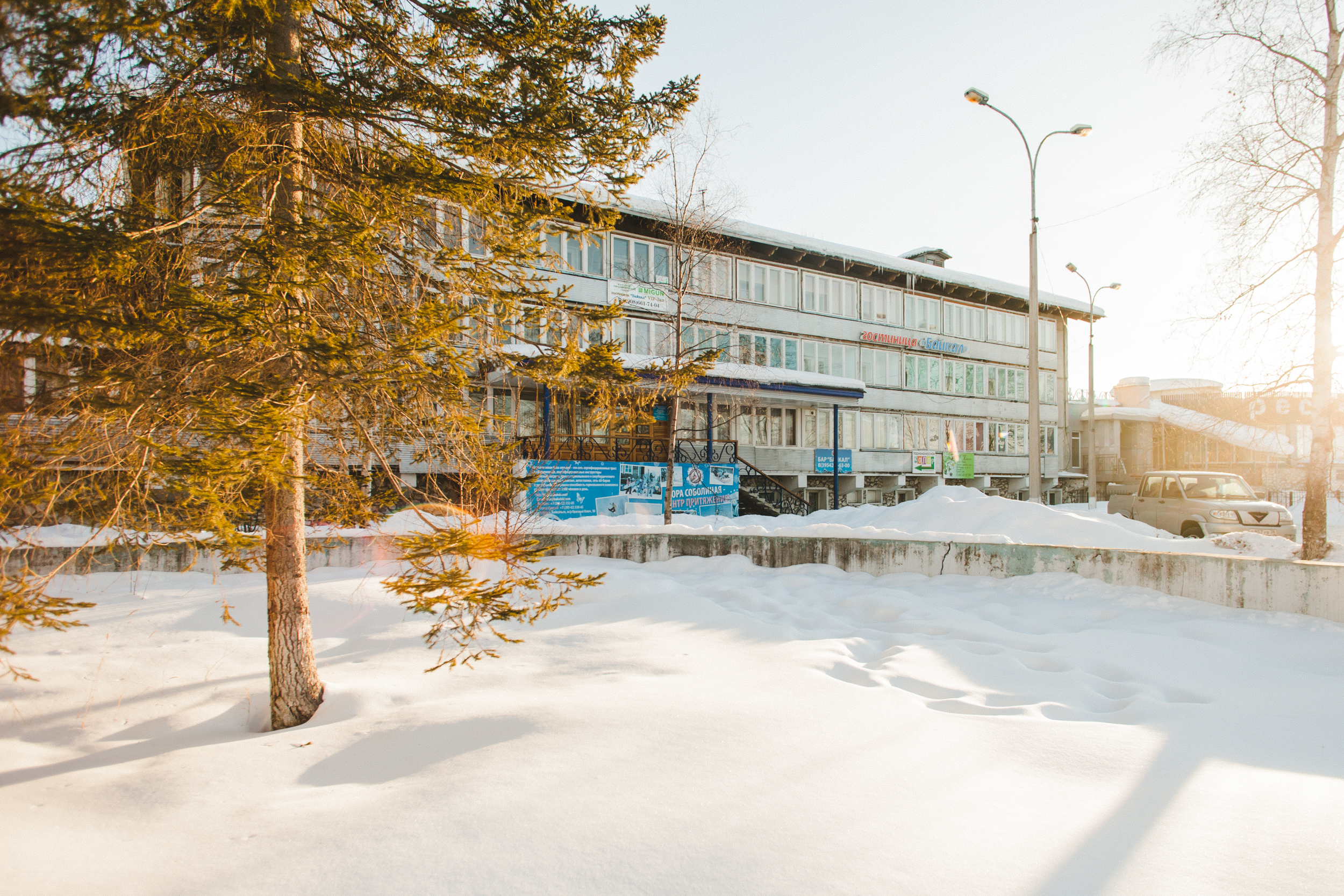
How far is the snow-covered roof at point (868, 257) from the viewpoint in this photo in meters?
22.1

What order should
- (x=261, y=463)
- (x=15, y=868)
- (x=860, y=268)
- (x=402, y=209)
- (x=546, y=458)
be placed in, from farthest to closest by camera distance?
(x=860, y=268) → (x=546, y=458) → (x=402, y=209) → (x=261, y=463) → (x=15, y=868)

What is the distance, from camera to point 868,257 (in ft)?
90.4

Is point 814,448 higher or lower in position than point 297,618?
higher

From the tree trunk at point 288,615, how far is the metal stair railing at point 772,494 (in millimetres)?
15793

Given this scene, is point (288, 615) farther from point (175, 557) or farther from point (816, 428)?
point (816, 428)

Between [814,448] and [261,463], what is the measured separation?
74.9 ft

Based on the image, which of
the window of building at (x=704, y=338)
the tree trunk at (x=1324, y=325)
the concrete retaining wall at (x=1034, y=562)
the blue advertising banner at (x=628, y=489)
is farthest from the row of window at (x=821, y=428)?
the tree trunk at (x=1324, y=325)

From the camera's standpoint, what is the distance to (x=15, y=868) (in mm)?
2959

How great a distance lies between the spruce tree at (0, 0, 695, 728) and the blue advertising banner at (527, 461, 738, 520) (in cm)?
965

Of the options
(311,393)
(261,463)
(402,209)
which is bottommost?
(261,463)

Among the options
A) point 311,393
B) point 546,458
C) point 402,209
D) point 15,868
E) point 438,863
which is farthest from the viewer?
point 546,458

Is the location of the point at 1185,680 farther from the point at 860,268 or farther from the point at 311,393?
the point at 860,268

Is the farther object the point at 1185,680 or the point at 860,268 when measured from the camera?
the point at 860,268

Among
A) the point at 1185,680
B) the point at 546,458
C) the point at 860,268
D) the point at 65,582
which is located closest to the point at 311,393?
the point at 1185,680
